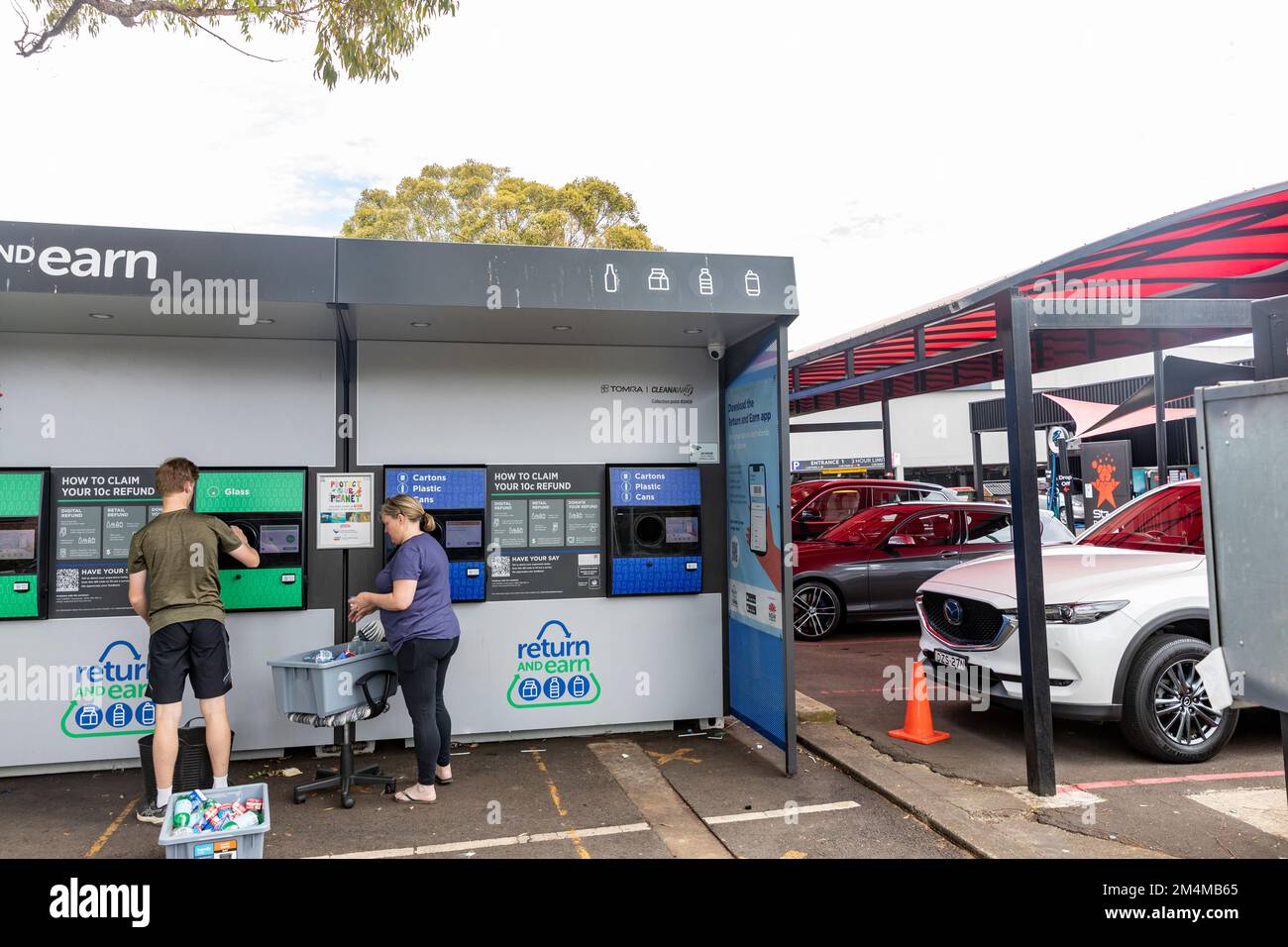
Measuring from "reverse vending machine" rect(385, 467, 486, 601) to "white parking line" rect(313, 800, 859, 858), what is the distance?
1.89 meters

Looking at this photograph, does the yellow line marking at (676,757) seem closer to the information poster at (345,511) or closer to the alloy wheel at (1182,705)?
the information poster at (345,511)

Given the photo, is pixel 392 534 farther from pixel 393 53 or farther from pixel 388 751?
pixel 393 53

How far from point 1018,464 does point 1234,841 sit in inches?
80.3

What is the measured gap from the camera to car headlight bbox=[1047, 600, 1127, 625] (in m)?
5.35

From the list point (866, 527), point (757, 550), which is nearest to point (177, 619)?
point (757, 550)

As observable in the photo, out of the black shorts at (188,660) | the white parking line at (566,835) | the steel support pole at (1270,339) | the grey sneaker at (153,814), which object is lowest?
the white parking line at (566,835)

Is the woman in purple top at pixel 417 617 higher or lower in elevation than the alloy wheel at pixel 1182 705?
higher

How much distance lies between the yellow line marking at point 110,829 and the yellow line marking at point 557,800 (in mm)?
2255

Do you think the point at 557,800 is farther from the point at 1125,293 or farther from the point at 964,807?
the point at 1125,293

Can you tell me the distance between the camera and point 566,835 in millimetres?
4488

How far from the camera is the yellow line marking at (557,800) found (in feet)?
14.1

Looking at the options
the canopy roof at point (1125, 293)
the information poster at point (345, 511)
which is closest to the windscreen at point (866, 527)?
the canopy roof at point (1125, 293)

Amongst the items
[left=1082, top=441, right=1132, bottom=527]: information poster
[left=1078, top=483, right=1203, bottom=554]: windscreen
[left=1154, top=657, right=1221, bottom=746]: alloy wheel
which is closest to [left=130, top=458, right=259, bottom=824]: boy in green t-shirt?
[left=1154, top=657, right=1221, bottom=746]: alloy wheel
